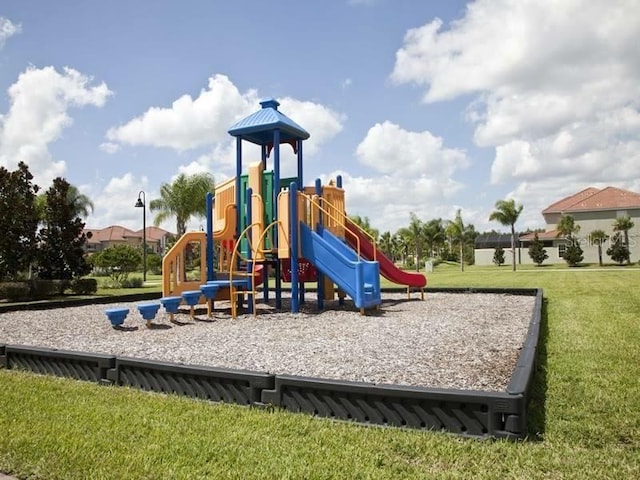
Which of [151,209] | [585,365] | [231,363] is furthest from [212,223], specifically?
[151,209]

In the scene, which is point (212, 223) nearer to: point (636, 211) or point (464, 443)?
point (464, 443)

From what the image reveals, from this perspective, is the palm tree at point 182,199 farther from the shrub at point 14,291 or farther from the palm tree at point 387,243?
the palm tree at point 387,243

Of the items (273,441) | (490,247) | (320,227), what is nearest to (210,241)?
(320,227)

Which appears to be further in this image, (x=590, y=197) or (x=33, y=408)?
(x=590, y=197)

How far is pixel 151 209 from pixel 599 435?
143ft

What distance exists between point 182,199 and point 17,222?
23144 millimetres

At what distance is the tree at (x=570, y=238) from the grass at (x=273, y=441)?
43114 millimetres

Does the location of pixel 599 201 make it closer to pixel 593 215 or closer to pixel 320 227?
pixel 593 215

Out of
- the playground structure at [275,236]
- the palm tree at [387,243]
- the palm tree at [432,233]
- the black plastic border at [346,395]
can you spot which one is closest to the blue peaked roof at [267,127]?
the playground structure at [275,236]

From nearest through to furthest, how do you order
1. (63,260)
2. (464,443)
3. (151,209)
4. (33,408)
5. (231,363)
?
(464,443) → (33,408) → (231,363) → (63,260) → (151,209)

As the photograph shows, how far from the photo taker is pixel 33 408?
15.4 ft

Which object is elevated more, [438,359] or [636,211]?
[636,211]

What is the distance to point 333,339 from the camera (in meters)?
8.12

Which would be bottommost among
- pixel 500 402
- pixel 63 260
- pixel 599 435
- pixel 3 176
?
pixel 599 435
